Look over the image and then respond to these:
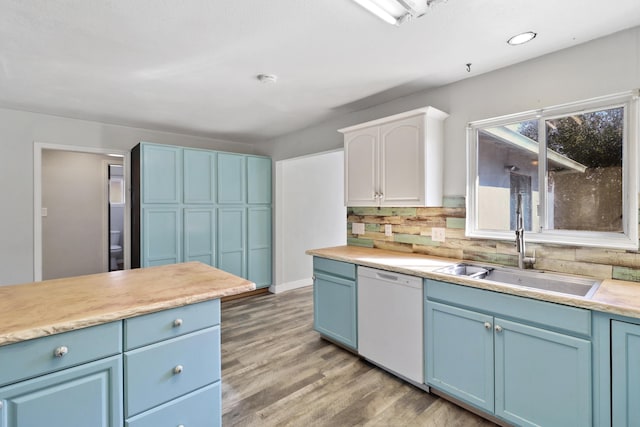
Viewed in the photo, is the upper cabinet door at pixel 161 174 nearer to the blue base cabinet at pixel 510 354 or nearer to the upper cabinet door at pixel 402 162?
the upper cabinet door at pixel 402 162

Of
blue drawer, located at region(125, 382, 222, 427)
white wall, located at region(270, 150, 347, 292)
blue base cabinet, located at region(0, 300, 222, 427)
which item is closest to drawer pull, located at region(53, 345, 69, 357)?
blue base cabinet, located at region(0, 300, 222, 427)

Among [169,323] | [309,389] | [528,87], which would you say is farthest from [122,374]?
[528,87]

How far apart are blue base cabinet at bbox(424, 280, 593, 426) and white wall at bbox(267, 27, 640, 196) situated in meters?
1.02

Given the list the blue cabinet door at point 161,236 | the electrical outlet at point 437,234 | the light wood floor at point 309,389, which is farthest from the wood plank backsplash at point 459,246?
the blue cabinet door at point 161,236

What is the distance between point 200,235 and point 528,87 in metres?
3.70

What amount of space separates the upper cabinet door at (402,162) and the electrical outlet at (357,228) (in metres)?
0.66

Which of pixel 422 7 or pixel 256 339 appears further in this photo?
pixel 256 339

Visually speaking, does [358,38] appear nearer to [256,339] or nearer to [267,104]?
[267,104]

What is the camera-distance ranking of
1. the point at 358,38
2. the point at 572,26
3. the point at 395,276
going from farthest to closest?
the point at 395,276
the point at 358,38
the point at 572,26

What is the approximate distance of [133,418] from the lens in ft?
4.36

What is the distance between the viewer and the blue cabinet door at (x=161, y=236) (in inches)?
138

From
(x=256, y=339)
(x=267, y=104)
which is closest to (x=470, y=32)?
(x=267, y=104)

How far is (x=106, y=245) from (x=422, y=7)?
5794 millimetres

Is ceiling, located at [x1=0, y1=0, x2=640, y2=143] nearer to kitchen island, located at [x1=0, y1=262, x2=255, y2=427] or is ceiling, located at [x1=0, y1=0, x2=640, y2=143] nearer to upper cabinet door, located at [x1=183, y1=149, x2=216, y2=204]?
upper cabinet door, located at [x1=183, y1=149, x2=216, y2=204]
